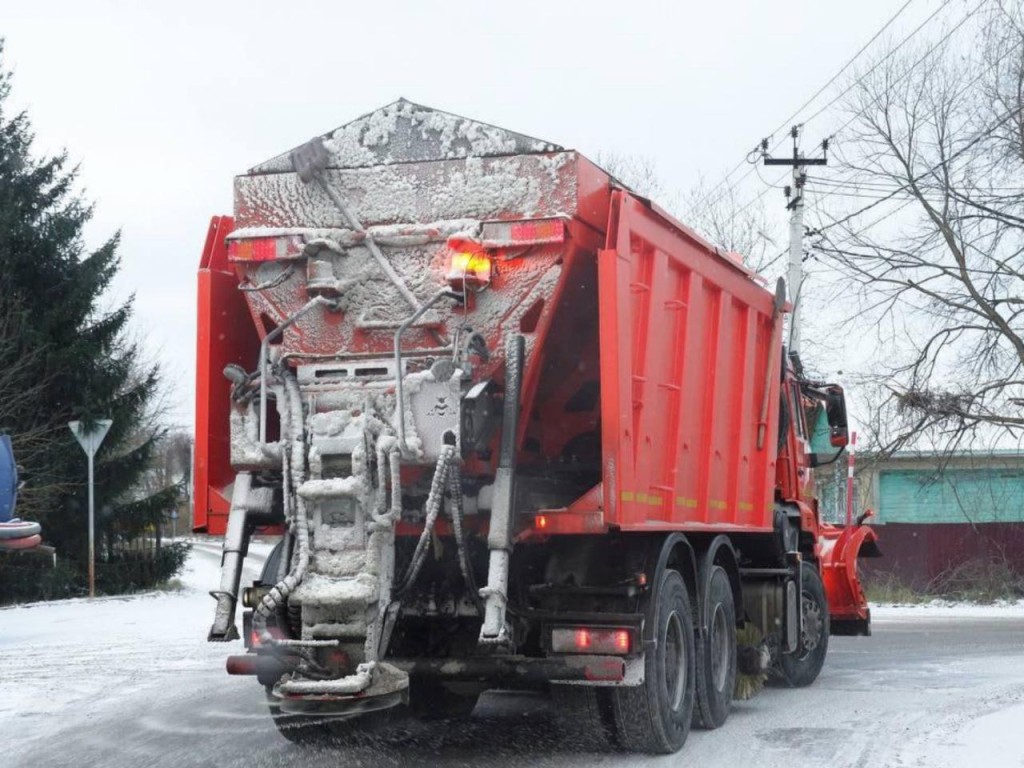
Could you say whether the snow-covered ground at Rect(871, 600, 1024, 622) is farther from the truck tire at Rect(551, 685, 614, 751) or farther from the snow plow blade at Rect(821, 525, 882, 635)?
the truck tire at Rect(551, 685, 614, 751)

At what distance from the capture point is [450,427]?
7.24 meters

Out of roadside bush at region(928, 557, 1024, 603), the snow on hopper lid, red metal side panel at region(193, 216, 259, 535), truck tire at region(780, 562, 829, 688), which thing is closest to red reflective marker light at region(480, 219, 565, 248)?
the snow on hopper lid

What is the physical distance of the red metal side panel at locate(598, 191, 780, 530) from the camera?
7.31m

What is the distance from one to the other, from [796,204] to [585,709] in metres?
20.3

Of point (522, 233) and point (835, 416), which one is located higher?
point (522, 233)

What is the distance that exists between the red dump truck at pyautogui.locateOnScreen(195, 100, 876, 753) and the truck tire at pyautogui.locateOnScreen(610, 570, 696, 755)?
0.02 metres

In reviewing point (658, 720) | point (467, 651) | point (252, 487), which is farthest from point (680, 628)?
point (252, 487)

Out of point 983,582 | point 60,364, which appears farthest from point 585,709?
point 983,582

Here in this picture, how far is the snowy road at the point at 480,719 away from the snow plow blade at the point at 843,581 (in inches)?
16.7

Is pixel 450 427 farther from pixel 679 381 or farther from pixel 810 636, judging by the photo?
pixel 810 636

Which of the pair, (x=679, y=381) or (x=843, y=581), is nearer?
(x=679, y=381)

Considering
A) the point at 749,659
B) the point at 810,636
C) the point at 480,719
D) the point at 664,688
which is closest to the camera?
the point at 664,688

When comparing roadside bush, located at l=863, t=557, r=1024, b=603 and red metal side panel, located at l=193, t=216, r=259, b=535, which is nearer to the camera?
red metal side panel, located at l=193, t=216, r=259, b=535

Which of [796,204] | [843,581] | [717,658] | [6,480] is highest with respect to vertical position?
[796,204]
